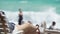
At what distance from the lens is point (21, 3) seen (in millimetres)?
5000

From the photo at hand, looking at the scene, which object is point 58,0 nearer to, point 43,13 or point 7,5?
point 43,13

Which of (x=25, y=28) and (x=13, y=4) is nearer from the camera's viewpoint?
(x=25, y=28)

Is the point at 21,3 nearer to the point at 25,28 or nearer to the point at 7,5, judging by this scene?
the point at 7,5

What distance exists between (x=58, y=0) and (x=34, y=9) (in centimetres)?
68

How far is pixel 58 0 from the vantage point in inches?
197

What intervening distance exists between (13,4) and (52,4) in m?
1.03

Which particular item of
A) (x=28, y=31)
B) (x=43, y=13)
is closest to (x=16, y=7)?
(x=43, y=13)

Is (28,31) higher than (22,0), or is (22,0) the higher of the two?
(22,0)

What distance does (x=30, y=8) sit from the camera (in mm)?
4938

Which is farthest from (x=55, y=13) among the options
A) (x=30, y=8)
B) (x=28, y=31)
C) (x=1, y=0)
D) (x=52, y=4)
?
(x=28, y=31)

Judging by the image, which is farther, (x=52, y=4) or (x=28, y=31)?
(x=52, y=4)

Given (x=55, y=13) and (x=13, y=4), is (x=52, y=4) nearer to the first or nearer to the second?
(x=55, y=13)

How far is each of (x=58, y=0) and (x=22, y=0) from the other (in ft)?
3.12

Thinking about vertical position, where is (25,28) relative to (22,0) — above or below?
below
